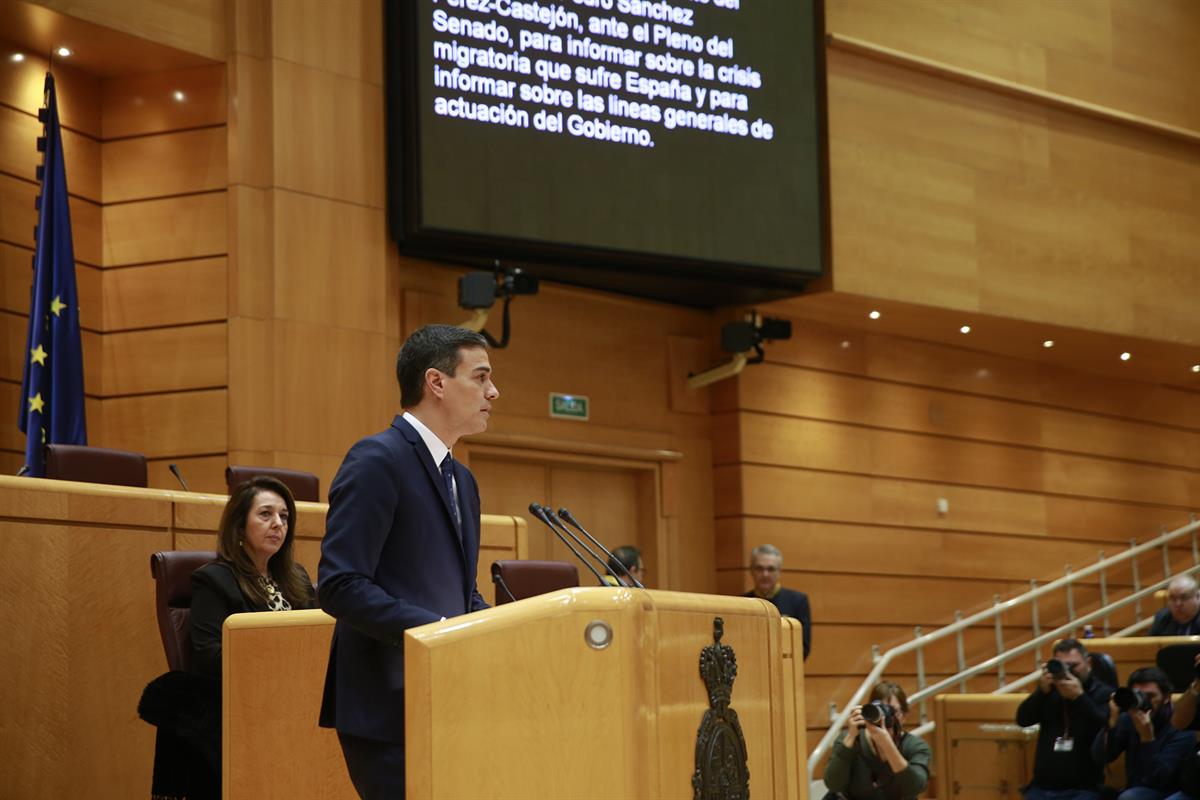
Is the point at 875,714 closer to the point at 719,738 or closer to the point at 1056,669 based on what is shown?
the point at 1056,669

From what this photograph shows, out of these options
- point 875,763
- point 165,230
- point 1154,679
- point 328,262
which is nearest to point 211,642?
point 875,763

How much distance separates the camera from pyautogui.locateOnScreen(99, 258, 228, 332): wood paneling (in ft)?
24.6

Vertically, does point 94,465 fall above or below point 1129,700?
above

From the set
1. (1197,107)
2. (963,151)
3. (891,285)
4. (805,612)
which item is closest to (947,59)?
(963,151)

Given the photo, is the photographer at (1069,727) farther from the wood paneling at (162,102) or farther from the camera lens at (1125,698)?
the wood paneling at (162,102)

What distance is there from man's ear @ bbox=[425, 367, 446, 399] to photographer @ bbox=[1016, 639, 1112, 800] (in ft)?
16.5

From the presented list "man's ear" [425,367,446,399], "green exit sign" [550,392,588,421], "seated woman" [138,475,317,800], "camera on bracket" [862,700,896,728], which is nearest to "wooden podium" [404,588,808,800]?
"man's ear" [425,367,446,399]

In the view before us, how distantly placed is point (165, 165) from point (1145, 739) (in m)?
5.11

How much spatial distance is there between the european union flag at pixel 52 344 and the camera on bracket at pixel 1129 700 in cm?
446

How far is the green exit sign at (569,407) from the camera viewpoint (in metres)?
9.07

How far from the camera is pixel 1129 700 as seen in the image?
6840mm

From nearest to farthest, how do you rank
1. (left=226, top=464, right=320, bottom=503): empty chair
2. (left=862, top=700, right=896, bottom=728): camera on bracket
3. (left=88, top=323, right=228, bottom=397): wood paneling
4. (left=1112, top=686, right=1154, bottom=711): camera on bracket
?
1. (left=226, top=464, right=320, bottom=503): empty chair
2. (left=862, top=700, right=896, bottom=728): camera on bracket
3. (left=1112, top=686, right=1154, bottom=711): camera on bracket
4. (left=88, top=323, right=228, bottom=397): wood paneling

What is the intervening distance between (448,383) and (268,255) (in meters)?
4.94

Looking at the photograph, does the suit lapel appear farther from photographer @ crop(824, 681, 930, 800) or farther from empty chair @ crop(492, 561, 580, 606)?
photographer @ crop(824, 681, 930, 800)
